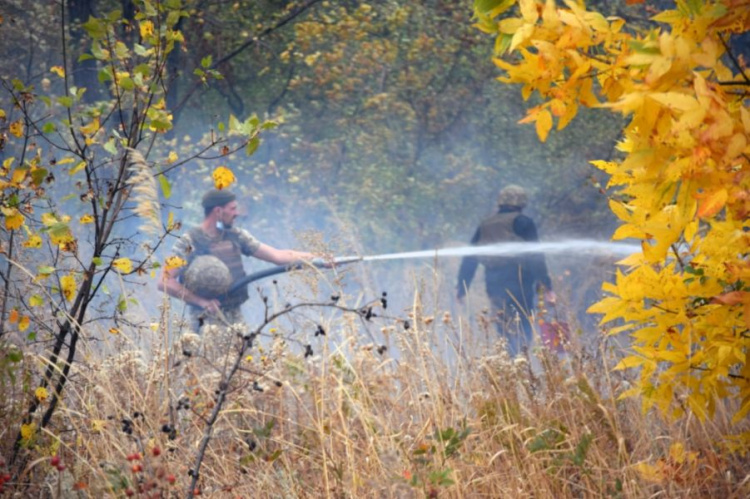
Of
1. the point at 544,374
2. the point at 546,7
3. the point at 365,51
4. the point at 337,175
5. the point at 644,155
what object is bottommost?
the point at 544,374

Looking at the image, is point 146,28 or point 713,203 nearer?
point 713,203

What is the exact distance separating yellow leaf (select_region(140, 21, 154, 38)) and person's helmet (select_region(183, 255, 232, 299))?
3136 millimetres

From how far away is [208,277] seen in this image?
230 inches

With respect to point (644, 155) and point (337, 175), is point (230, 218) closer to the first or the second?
point (644, 155)

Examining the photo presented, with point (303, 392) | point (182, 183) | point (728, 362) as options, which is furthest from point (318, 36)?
point (728, 362)

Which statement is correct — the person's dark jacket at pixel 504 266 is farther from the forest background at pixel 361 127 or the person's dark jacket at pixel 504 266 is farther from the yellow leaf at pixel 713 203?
the yellow leaf at pixel 713 203

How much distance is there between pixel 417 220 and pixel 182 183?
448cm

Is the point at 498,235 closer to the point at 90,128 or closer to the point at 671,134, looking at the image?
the point at 90,128

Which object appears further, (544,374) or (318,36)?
(318,36)

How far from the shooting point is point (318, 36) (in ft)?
36.1

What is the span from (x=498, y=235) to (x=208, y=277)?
3.21 m

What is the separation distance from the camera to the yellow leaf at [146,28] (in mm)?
2723

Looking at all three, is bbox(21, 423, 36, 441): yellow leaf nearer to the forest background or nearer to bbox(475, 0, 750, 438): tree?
bbox(475, 0, 750, 438): tree

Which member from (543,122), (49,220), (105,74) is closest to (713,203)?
(543,122)
